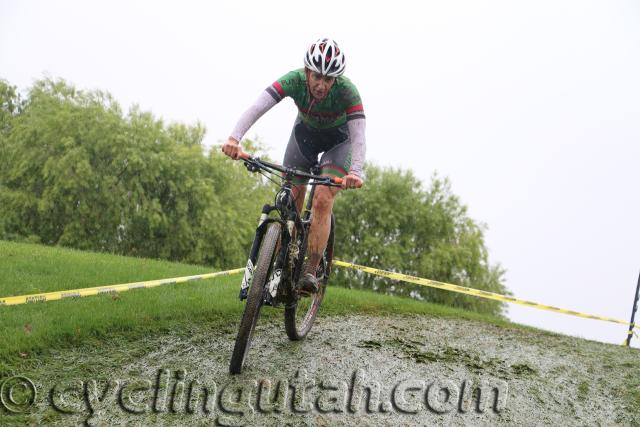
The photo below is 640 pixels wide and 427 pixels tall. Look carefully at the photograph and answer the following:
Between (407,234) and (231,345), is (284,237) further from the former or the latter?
(407,234)

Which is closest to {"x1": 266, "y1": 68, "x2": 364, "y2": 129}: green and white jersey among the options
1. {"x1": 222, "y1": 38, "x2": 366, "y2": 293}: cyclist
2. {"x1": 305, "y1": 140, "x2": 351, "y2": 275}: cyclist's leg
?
{"x1": 222, "y1": 38, "x2": 366, "y2": 293}: cyclist

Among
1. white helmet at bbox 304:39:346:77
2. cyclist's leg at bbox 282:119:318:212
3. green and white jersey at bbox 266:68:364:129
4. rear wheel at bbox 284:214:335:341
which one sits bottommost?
rear wheel at bbox 284:214:335:341

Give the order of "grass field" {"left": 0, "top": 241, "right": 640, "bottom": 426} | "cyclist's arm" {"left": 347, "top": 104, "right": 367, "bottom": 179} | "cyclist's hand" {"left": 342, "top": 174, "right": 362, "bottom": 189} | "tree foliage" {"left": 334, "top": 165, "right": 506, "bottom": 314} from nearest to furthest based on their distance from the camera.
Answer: "grass field" {"left": 0, "top": 241, "right": 640, "bottom": 426} → "cyclist's hand" {"left": 342, "top": 174, "right": 362, "bottom": 189} → "cyclist's arm" {"left": 347, "top": 104, "right": 367, "bottom": 179} → "tree foliage" {"left": 334, "top": 165, "right": 506, "bottom": 314}

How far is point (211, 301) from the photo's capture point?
7.89 meters

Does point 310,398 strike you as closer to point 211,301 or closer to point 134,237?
point 211,301

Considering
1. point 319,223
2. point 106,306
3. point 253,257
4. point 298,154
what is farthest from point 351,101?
point 106,306

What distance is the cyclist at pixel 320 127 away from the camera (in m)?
5.53

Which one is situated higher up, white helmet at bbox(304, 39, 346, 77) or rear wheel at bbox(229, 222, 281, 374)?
white helmet at bbox(304, 39, 346, 77)

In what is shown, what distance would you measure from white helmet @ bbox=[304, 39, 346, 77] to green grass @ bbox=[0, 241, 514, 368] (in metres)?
3.56

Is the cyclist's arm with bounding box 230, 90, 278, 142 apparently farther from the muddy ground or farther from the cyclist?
the muddy ground

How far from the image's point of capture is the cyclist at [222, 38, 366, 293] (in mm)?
5531

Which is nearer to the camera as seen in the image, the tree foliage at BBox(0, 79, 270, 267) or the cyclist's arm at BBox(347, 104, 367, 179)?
the cyclist's arm at BBox(347, 104, 367, 179)

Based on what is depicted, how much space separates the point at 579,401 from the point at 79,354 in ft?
17.9

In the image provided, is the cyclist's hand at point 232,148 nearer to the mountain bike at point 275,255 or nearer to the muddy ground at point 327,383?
the mountain bike at point 275,255
